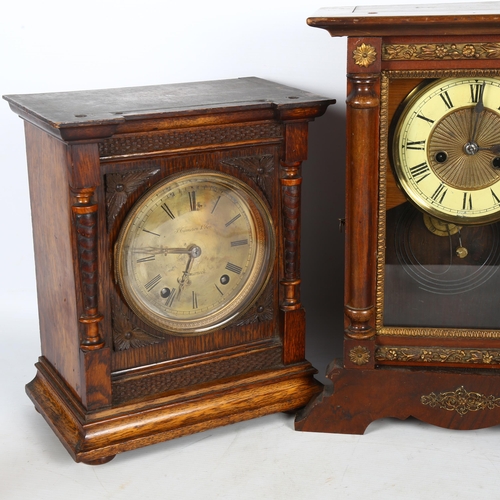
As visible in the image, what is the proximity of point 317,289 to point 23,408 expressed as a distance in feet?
3.28

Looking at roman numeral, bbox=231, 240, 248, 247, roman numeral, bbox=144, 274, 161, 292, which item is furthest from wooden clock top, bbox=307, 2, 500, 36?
roman numeral, bbox=144, 274, 161, 292

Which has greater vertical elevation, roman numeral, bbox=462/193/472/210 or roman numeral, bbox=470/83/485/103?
roman numeral, bbox=470/83/485/103

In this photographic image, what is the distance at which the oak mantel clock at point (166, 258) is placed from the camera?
2391mm

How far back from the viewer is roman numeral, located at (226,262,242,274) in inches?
102

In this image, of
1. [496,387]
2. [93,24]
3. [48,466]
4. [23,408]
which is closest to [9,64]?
[93,24]

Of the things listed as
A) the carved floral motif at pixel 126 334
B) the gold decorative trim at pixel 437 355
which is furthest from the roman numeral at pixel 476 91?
the carved floral motif at pixel 126 334

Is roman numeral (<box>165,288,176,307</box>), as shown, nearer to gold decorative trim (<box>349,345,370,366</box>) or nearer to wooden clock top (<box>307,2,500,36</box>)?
gold decorative trim (<box>349,345,370,366</box>)

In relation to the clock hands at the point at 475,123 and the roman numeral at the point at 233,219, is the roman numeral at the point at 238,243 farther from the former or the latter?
the clock hands at the point at 475,123

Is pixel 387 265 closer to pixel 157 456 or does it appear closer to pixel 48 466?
pixel 157 456

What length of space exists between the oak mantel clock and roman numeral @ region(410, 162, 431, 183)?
0.30m

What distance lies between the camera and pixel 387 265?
254 cm

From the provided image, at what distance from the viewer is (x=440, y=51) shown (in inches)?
91.9

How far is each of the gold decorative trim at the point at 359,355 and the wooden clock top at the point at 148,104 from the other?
636 mm

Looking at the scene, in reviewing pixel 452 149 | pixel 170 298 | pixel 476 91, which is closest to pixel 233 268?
pixel 170 298
